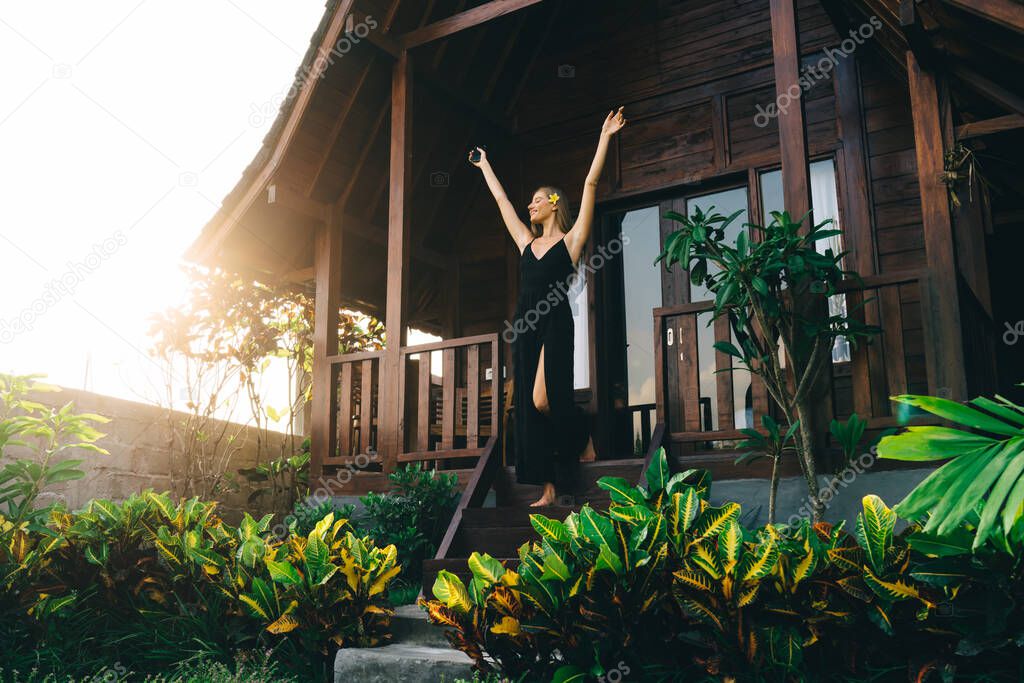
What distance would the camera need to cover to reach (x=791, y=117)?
5496mm

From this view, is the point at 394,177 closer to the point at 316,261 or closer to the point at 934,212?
the point at 316,261

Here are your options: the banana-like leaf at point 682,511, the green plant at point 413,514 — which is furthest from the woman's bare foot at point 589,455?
the banana-like leaf at point 682,511

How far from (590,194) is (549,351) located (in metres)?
1.00

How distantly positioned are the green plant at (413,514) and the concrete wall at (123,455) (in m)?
2.42

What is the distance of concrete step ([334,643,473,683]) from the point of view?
3.82m

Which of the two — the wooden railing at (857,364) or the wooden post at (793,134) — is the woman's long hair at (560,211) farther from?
the wooden post at (793,134)

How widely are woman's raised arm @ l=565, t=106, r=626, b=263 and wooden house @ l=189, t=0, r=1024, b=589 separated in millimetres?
692

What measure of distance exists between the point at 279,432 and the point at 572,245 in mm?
4560

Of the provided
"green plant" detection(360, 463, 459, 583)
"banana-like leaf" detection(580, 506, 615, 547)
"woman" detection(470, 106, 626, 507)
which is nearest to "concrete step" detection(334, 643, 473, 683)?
"banana-like leaf" detection(580, 506, 615, 547)

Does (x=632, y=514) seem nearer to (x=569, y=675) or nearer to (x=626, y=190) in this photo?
(x=569, y=675)

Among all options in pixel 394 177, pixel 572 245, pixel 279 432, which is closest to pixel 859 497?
pixel 572 245

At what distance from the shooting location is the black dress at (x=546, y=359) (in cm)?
554

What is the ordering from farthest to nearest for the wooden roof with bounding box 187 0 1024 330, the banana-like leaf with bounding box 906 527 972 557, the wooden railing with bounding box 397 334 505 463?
the wooden roof with bounding box 187 0 1024 330 < the wooden railing with bounding box 397 334 505 463 < the banana-like leaf with bounding box 906 527 972 557
